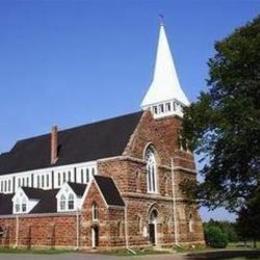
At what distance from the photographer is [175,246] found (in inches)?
2307

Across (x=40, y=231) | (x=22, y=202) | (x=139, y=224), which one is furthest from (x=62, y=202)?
(x=139, y=224)

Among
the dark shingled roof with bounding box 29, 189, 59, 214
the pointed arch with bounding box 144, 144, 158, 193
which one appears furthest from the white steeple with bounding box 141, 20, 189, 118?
the dark shingled roof with bounding box 29, 189, 59, 214

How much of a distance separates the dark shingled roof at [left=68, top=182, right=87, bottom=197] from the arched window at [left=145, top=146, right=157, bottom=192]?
7717 millimetres

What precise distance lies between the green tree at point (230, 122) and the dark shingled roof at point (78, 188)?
17.8 m

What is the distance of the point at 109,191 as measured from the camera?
5128cm

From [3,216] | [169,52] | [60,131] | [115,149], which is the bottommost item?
[3,216]

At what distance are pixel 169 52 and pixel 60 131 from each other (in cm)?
1835

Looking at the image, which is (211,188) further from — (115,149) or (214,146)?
(115,149)

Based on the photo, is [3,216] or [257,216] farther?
[3,216]

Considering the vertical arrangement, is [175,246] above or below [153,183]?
below

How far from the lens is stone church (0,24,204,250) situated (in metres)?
51.1

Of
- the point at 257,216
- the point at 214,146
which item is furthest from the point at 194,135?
the point at 257,216

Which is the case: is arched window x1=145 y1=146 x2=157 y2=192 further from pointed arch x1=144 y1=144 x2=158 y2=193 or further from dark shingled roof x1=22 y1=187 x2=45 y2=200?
dark shingled roof x1=22 y1=187 x2=45 y2=200

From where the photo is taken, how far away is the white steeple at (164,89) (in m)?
65.2
